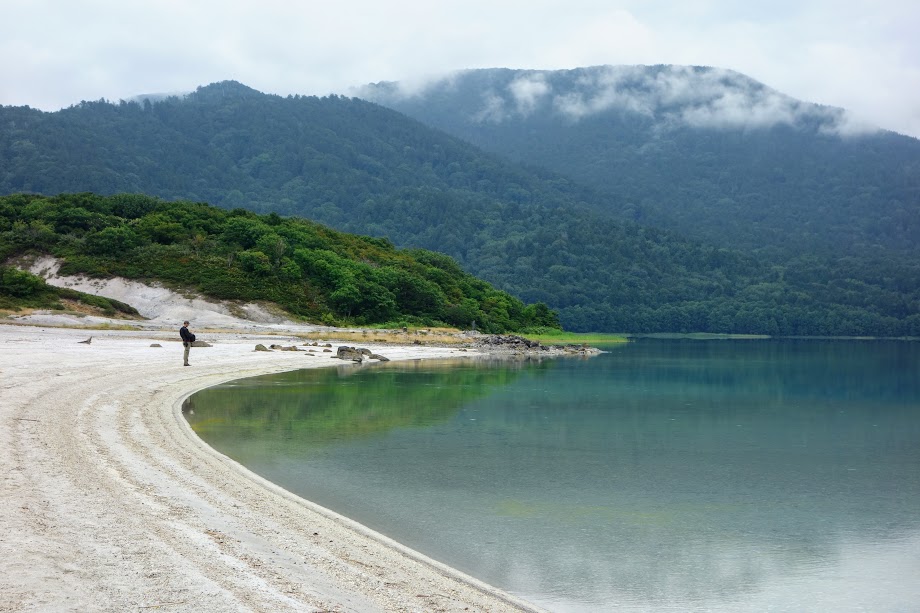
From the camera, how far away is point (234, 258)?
7331 cm

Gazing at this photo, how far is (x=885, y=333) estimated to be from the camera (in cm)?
15900

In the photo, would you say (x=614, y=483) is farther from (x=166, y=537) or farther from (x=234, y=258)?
(x=234, y=258)

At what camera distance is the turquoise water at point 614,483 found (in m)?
9.63

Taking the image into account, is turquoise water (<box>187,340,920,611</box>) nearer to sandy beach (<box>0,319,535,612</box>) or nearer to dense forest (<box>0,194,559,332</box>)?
sandy beach (<box>0,319,535,612</box>)

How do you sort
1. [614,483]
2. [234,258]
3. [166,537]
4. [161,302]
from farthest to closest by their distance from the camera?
[234,258] < [161,302] < [614,483] < [166,537]

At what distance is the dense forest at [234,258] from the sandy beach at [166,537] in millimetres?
44307

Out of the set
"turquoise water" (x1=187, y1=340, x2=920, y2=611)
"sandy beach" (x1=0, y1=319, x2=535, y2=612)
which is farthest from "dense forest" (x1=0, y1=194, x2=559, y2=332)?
"sandy beach" (x1=0, y1=319, x2=535, y2=612)

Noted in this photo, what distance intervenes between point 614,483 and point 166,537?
8.59 m

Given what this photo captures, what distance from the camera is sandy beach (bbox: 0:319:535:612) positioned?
7246 millimetres

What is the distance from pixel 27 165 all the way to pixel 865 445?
670 feet

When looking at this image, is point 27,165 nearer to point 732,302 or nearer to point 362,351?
point 732,302

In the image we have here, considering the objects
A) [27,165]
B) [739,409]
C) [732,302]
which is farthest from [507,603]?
[27,165]

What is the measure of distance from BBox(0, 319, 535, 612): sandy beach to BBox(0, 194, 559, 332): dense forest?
44.3 meters

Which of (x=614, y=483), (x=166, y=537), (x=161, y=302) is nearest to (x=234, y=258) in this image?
(x=161, y=302)
